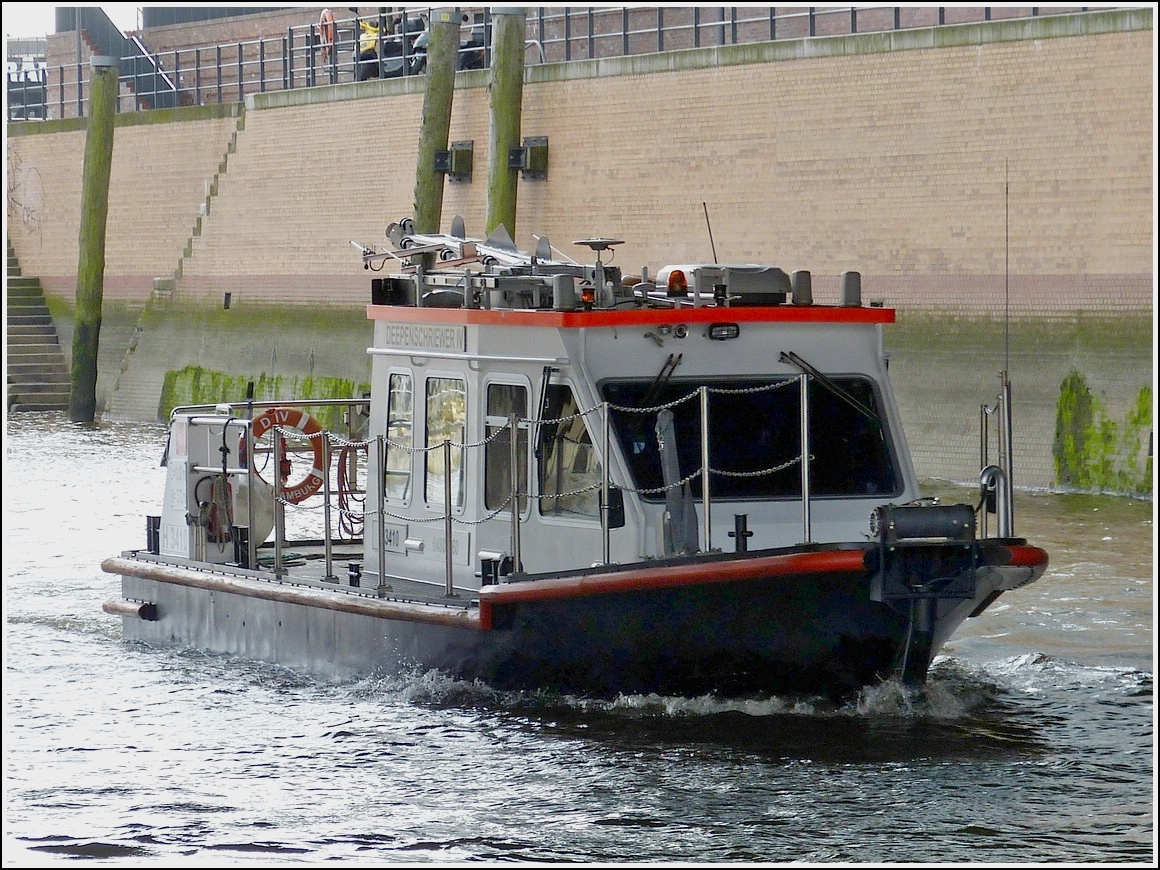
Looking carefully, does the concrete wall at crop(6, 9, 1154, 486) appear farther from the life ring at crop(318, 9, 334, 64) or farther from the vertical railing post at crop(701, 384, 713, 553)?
the vertical railing post at crop(701, 384, 713, 553)

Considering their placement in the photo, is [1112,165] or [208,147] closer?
[1112,165]

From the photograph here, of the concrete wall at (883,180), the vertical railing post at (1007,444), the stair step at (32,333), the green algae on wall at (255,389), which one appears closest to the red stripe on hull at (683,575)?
the vertical railing post at (1007,444)

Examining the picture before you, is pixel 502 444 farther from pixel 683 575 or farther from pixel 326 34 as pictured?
pixel 326 34

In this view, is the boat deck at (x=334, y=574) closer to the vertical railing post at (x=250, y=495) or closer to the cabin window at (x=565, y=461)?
the vertical railing post at (x=250, y=495)

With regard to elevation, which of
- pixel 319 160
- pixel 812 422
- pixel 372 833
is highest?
pixel 319 160

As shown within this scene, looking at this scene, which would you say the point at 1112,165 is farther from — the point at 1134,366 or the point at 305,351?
the point at 305,351

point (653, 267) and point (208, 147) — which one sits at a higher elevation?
point (208, 147)

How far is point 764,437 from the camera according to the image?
10258mm

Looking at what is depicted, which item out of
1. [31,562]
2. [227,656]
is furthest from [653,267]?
[227,656]

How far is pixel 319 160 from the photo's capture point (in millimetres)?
31156

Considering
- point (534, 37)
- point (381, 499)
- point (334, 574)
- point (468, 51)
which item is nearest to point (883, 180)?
point (468, 51)

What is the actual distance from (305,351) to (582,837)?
2297 centimetres

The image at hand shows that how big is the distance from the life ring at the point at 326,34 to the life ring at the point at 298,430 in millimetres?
19965

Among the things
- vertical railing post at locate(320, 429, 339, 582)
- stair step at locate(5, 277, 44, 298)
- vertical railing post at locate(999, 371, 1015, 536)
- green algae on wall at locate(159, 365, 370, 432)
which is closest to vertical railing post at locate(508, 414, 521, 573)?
vertical railing post at locate(320, 429, 339, 582)
